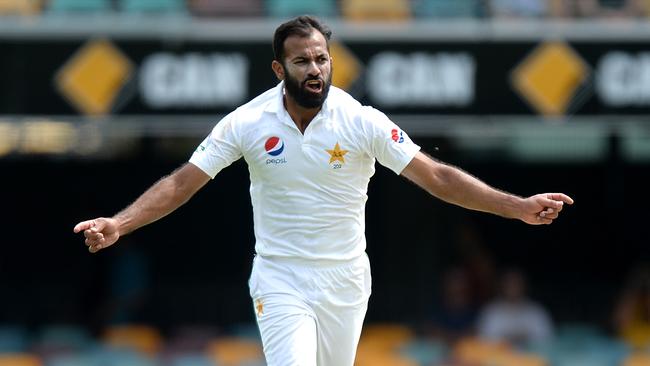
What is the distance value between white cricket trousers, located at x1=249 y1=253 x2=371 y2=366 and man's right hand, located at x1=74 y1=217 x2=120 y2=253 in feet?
2.39

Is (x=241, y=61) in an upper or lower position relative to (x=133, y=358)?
upper

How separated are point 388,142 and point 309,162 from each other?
362 millimetres

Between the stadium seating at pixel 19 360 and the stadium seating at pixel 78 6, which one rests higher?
the stadium seating at pixel 78 6

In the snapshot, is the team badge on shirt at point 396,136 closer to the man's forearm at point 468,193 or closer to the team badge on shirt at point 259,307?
the man's forearm at point 468,193

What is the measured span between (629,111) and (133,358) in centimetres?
496

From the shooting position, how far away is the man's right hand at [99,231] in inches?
232

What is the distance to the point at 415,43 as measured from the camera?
455 inches

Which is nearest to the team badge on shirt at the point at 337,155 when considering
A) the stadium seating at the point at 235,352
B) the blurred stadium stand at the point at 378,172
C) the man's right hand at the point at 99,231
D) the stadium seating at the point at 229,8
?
the man's right hand at the point at 99,231

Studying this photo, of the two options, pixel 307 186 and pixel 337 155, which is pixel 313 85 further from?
pixel 307 186

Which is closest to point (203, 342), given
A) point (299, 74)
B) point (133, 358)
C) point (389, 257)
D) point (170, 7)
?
point (133, 358)

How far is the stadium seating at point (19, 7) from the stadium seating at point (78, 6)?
0.37 ft

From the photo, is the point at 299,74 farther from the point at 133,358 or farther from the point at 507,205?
the point at 133,358

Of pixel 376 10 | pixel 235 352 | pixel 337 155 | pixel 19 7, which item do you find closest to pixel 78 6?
pixel 19 7

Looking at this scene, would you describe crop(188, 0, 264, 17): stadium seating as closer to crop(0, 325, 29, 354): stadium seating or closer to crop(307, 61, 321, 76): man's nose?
crop(0, 325, 29, 354): stadium seating
